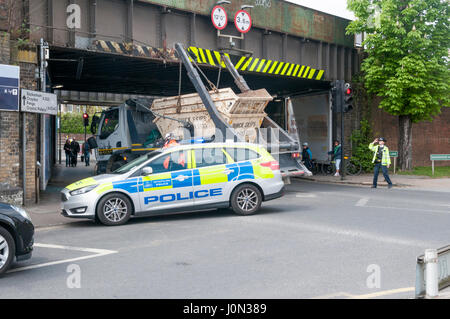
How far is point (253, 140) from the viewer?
1359cm

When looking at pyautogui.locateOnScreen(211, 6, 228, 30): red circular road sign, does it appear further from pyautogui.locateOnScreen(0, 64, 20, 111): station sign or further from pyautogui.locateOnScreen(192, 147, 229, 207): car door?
pyautogui.locateOnScreen(192, 147, 229, 207): car door

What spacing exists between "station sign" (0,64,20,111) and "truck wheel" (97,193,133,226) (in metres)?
4.32

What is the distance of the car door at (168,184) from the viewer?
32.3 ft

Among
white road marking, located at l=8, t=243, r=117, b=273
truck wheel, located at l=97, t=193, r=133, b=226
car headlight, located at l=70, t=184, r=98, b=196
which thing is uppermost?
car headlight, located at l=70, t=184, r=98, b=196

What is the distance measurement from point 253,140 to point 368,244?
657cm

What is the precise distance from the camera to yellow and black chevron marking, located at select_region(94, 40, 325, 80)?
14636mm

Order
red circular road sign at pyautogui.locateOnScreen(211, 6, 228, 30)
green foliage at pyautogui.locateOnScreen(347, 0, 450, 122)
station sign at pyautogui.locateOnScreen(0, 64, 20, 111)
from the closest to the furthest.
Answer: station sign at pyautogui.locateOnScreen(0, 64, 20, 111)
red circular road sign at pyautogui.locateOnScreen(211, 6, 228, 30)
green foliage at pyautogui.locateOnScreen(347, 0, 450, 122)

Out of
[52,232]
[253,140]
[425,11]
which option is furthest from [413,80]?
[52,232]

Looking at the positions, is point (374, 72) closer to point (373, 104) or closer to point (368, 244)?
point (373, 104)

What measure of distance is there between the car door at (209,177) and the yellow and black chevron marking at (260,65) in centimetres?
687

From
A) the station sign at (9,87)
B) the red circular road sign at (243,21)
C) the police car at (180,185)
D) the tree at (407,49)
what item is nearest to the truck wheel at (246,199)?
the police car at (180,185)

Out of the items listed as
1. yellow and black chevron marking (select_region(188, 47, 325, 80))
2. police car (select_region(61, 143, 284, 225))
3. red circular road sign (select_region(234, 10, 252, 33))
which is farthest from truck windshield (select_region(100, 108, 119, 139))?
police car (select_region(61, 143, 284, 225))

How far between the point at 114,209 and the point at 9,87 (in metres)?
4.71

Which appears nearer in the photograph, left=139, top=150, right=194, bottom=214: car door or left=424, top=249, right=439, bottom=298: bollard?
left=424, top=249, right=439, bottom=298: bollard
